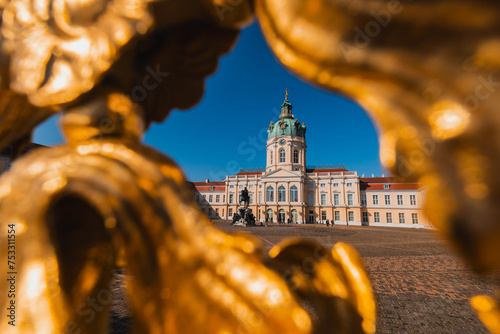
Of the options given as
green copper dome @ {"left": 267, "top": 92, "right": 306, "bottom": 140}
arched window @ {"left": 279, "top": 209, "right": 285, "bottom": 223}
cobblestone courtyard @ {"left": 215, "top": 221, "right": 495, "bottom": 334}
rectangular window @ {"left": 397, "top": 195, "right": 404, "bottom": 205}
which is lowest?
cobblestone courtyard @ {"left": 215, "top": 221, "right": 495, "bottom": 334}

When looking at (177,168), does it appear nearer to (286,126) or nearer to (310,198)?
(310,198)

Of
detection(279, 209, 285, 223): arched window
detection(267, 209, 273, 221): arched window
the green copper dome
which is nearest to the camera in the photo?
detection(279, 209, 285, 223): arched window

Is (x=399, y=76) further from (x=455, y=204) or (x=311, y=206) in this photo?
(x=311, y=206)

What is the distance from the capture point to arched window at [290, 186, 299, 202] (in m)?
32.2

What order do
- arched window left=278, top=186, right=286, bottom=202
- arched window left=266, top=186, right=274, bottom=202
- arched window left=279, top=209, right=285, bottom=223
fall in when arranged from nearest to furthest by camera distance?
arched window left=279, top=209, right=285, bottom=223 → arched window left=278, top=186, right=286, bottom=202 → arched window left=266, top=186, right=274, bottom=202

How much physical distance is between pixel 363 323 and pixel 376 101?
0.42m

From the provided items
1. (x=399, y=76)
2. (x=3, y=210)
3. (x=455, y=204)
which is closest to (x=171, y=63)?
(x=3, y=210)

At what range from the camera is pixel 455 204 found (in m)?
0.24

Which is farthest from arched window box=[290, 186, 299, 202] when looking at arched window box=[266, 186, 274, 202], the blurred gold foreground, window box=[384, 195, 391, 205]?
the blurred gold foreground

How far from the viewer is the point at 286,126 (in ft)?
118

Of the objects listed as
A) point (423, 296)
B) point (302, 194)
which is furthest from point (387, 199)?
point (423, 296)

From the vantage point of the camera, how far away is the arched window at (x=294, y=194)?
32.2 metres

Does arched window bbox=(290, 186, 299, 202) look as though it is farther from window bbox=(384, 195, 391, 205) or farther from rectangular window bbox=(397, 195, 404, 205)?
rectangular window bbox=(397, 195, 404, 205)

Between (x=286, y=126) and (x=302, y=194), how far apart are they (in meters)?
10.6
